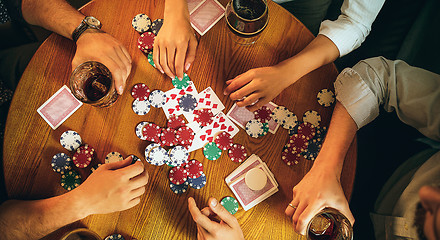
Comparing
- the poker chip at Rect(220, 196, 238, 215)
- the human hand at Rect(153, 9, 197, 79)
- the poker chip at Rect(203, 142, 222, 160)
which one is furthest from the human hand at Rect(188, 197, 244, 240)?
the human hand at Rect(153, 9, 197, 79)

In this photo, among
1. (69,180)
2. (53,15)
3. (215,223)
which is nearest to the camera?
(215,223)

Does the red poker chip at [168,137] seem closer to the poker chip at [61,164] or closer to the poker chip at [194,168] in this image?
the poker chip at [194,168]

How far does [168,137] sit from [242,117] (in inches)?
A: 17.6

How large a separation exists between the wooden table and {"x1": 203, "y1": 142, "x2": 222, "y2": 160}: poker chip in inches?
1.1

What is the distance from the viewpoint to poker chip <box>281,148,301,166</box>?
1607 mm

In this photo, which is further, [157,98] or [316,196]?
[157,98]

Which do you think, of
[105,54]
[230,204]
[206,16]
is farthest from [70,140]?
[206,16]

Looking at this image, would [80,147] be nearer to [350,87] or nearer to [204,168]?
[204,168]

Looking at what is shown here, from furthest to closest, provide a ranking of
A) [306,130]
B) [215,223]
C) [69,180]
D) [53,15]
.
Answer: [53,15], [306,130], [69,180], [215,223]

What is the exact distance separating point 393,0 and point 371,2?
876mm

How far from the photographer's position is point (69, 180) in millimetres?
1545

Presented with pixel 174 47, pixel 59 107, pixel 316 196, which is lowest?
pixel 316 196

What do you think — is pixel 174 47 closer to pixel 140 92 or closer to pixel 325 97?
pixel 140 92

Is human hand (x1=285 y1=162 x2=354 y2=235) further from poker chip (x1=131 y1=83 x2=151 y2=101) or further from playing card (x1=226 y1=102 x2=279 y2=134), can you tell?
poker chip (x1=131 y1=83 x2=151 y2=101)
